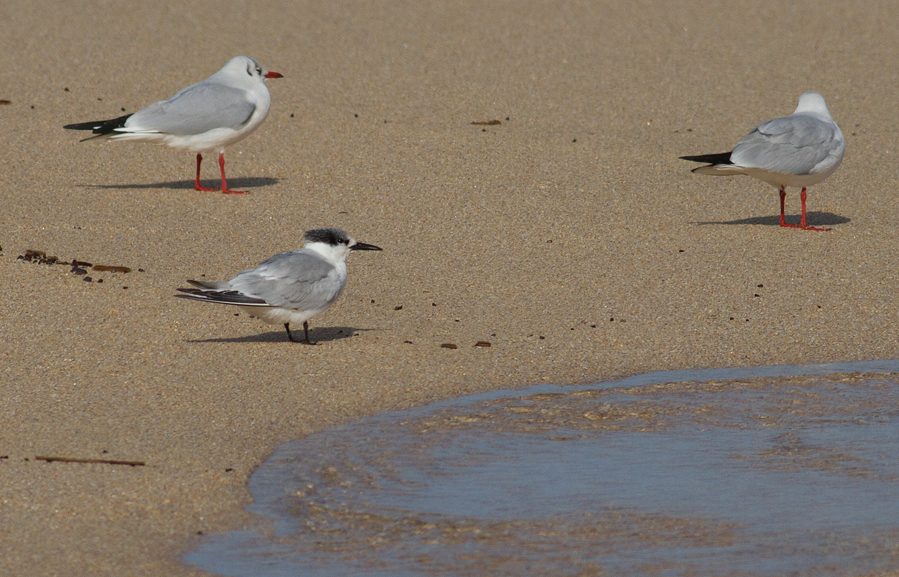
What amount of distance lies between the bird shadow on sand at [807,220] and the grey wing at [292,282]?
3.66 m

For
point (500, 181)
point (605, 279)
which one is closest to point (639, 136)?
point (500, 181)

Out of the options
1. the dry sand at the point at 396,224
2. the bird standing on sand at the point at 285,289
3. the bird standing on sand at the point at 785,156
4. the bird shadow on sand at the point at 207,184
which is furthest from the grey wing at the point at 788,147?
the bird shadow on sand at the point at 207,184

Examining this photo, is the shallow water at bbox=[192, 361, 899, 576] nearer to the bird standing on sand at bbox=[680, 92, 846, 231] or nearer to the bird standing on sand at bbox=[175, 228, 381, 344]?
the bird standing on sand at bbox=[175, 228, 381, 344]

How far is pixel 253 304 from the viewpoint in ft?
20.2

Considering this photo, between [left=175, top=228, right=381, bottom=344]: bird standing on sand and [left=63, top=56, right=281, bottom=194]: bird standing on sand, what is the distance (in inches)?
134

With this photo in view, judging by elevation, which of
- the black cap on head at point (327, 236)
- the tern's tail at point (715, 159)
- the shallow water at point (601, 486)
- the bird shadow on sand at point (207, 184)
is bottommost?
the shallow water at point (601, 486)

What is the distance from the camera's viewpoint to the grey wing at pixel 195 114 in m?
9.55

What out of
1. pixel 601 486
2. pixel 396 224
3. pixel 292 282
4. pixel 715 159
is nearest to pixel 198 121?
pixel 396 224

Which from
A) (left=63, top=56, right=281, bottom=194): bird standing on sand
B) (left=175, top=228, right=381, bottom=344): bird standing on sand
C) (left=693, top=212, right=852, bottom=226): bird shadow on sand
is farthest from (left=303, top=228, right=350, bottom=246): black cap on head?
(left=693, top=212, right=852, bottom=226): bird shadow on sand

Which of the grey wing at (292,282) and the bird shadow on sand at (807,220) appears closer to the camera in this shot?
the grey wing at (292,282)

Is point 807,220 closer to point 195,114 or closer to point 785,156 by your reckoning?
point 785,156

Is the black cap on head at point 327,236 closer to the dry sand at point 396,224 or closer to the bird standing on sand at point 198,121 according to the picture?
the dry sand at point 396,224

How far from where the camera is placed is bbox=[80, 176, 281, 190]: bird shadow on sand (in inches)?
381

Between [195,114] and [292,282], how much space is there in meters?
3.79
